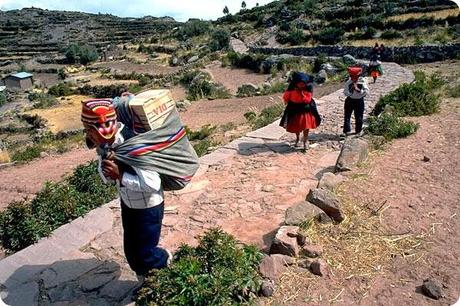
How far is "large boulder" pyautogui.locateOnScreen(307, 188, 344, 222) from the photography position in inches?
162

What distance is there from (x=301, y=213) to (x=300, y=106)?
299 cm

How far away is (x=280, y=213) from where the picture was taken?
466 cm

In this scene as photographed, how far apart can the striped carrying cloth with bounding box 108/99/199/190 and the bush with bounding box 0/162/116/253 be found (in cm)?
193

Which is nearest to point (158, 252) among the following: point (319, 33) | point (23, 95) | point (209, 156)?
point (209, 156)

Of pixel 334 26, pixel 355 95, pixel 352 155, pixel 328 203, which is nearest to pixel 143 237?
pixel 328 203

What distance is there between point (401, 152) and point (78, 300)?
15.0 feet

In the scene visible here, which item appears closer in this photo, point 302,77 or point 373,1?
point 302,77

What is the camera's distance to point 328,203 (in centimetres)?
412

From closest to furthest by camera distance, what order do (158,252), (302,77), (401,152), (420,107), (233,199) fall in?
(158,252)
(233,199)
(401,152)
(302,77)
(420,107)

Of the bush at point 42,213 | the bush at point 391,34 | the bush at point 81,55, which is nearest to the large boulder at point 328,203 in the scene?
the bush at point 42,213

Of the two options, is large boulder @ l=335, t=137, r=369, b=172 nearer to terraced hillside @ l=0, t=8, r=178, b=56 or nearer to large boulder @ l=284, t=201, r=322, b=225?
large boulder @ l=284, t=201, r=322, b=225

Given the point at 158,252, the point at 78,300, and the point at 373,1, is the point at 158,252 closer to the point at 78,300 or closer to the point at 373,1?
the point at 78,300

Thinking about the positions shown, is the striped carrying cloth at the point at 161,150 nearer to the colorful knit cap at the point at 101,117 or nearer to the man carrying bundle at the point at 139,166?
the man carrying bundle at the point at 139,166

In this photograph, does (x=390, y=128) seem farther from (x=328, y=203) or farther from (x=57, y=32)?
(x=57, y=32)
